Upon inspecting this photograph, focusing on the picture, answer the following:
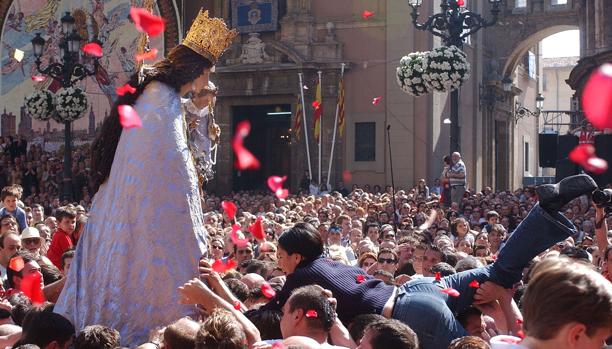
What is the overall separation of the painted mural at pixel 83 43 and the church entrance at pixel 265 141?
359cm

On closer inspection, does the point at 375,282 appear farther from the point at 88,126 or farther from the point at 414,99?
the point at 88,126

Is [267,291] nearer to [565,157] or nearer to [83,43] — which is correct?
[565,157]

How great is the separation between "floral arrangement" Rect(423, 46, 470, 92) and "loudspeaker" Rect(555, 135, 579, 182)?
850 centimetres

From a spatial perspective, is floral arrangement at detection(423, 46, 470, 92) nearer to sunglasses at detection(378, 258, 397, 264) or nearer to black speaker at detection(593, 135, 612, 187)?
black speaker at detection(593, 135, 612, 187)

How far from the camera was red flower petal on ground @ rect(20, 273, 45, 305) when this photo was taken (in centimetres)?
671

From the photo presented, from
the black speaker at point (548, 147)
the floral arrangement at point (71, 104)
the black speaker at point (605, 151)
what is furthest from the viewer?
the black speaker at point (548, 147)

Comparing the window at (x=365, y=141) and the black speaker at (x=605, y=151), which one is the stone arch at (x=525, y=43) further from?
the black speaker at (x=605, y=151)

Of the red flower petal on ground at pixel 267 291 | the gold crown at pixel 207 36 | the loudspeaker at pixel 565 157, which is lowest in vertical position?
the red flower petal on ground at pixel 267 291

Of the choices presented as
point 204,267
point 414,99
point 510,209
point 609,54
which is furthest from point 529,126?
point 204,267

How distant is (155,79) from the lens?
6.32 metres

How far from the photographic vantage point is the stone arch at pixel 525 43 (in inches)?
1499

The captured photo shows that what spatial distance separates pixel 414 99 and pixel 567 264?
2459 cm

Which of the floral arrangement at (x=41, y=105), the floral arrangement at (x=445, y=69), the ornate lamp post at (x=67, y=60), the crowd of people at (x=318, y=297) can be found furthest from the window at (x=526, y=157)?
the crowd of people at (x=318, y=297)

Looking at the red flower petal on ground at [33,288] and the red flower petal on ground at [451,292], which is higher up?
the red flower petal on ground at [451,292]
